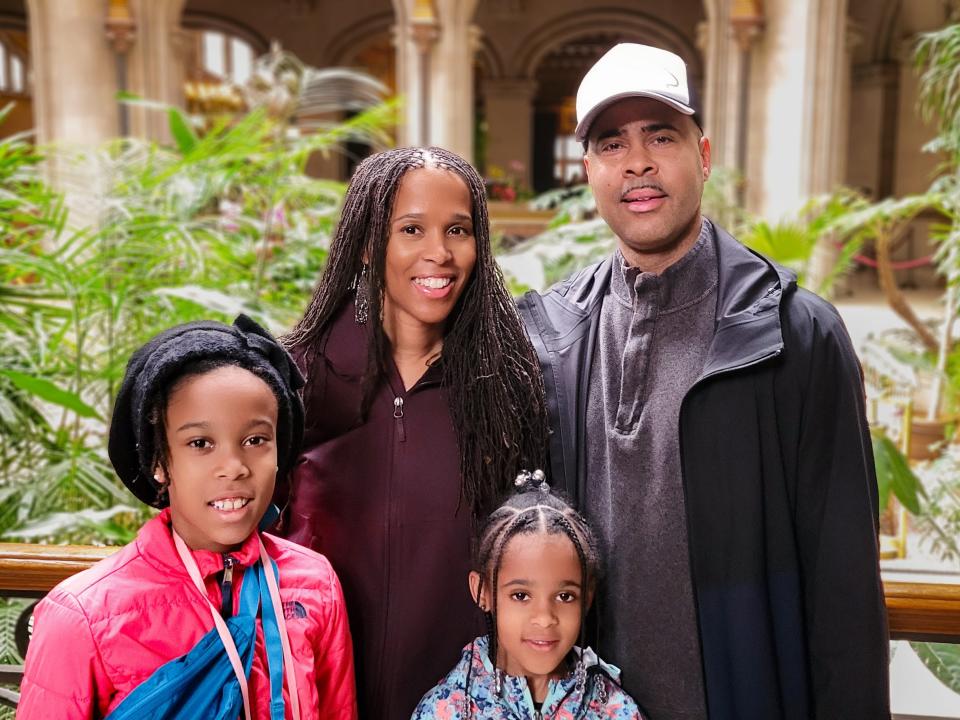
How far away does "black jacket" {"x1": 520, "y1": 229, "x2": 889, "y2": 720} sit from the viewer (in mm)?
1356

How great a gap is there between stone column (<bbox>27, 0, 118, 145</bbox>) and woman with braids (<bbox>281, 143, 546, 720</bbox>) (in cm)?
1020

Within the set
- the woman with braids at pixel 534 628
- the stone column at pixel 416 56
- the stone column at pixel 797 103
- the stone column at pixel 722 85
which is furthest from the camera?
the stone column at pixel 416 56

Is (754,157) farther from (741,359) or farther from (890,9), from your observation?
(741,359)

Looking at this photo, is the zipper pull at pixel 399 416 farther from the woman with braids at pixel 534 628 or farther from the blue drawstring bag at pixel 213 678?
the blue drawstring bag at pixel 213 678

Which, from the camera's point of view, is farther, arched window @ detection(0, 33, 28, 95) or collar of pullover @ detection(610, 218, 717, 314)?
arched window @ detection(0, 33, 28, 95)

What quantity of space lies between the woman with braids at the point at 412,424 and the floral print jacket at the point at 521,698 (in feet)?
0.27

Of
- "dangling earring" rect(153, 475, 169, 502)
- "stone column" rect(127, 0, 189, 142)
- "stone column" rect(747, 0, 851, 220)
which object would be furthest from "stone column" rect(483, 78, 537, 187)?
"dangling earring" rect(153, 475, 169, 502)

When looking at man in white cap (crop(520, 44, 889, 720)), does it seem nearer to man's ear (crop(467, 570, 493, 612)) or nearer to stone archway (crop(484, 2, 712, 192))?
man's ear (crop(467, 570, 493, 612))

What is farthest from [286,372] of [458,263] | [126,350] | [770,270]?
[126,350]

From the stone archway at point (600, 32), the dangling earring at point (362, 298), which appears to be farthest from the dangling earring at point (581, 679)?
the stone archway at point (600, 32)

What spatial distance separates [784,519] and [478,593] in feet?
1.59

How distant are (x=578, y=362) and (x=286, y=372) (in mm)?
489

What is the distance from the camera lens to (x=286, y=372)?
1.36 meters

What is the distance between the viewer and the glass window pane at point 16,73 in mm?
19217
